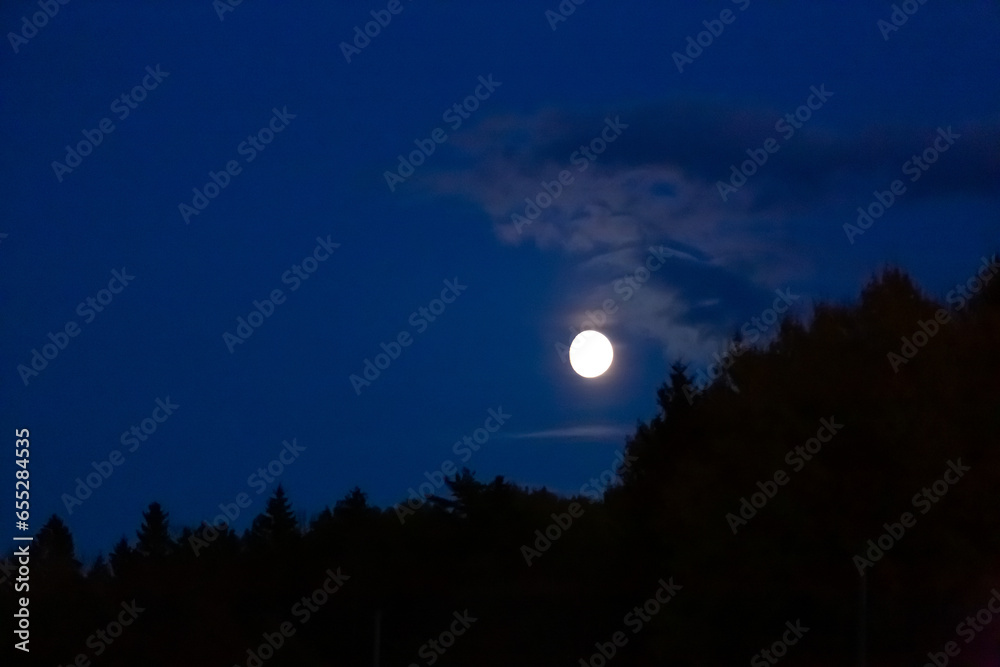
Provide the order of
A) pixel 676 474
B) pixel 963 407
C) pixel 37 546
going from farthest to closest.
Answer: pixel 676 474 → pixel 963 407 → pixel 37 546

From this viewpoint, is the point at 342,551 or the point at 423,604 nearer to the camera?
the point at 423,604

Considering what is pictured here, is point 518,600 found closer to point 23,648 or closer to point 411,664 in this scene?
point 411,664

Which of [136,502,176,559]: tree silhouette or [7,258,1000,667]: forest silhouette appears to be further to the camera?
[136,502,176,559]: tree silhouette

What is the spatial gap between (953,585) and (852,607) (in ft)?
16.5

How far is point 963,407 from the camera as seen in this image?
17.0 metres

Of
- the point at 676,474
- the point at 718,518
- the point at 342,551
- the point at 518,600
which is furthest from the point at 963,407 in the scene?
the point at 342,551
